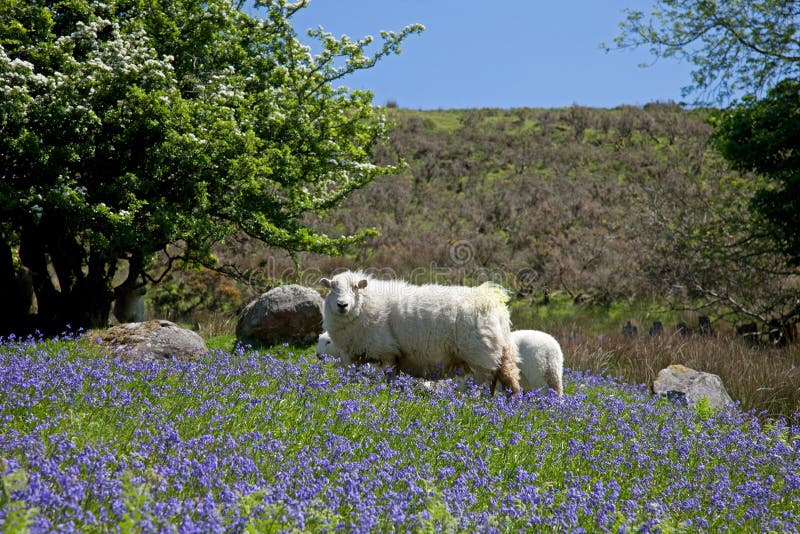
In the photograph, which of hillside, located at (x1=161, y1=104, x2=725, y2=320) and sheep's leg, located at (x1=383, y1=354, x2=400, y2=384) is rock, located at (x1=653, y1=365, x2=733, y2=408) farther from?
hillside, located at (x1=161, y1=104, x2=725, y2=320)

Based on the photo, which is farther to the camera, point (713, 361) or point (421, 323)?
point (713, 361)

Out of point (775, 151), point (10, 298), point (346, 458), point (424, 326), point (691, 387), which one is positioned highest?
point (775, 151)

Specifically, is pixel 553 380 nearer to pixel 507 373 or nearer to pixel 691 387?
pixel 507 373

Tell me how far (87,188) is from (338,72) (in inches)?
267

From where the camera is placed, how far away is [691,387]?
1086cm

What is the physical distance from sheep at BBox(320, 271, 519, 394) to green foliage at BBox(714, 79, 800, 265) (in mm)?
10322

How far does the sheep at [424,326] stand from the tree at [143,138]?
4285 mm

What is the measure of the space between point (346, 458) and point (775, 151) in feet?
50.0

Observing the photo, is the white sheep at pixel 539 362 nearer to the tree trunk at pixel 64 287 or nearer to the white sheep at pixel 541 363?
the white sheep at pixel 541 363

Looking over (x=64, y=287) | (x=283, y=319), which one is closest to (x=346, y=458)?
(x=283, y=319)

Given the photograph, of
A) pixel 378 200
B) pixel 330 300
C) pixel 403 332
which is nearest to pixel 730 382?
pixel 403 332

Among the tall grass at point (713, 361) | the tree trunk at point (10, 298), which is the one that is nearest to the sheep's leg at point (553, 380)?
the tall grass at point (713, 361)

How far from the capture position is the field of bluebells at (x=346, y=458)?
388 centimetres

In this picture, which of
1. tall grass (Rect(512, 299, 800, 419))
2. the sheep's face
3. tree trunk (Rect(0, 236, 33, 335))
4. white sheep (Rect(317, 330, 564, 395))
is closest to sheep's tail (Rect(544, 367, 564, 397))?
white sheep (Rect(317, 330, 564, 395))
